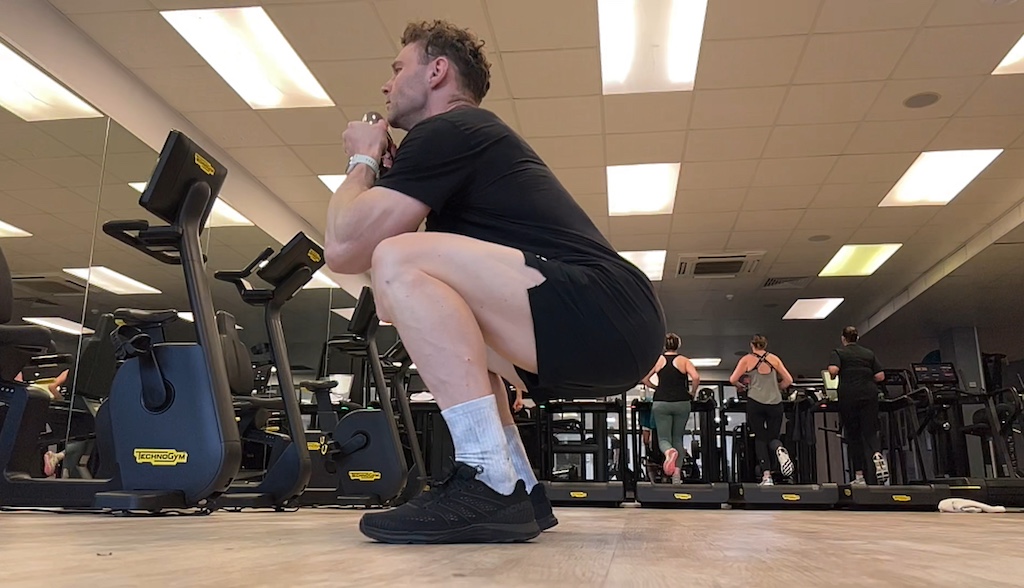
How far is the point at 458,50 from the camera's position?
166 cm

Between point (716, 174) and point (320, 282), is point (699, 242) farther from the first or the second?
point (320, 282)

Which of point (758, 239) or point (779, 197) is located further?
point (758, 239)

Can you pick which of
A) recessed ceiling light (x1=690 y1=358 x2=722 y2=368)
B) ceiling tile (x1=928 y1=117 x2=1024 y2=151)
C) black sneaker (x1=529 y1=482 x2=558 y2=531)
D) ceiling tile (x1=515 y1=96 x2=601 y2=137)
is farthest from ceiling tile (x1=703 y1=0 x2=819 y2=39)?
recessed ceiling light (x1=690 y1=358 x2=722 y2=368)

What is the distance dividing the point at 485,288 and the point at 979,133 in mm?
5368

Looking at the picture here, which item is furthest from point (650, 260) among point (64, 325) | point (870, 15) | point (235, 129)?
point (64, 325)

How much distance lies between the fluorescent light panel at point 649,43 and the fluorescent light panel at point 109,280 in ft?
10.0

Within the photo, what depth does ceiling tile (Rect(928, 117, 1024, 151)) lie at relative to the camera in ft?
16.8

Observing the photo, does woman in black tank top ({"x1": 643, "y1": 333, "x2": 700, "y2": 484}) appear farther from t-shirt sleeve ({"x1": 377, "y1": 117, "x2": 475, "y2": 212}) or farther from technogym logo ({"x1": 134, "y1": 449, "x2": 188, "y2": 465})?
t-shirt sleeve ({"x1": 377, "y1": 117, "x2": 475, "y2": 212})

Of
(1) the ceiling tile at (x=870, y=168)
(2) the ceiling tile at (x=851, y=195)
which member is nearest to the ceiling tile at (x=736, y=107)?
(1) the ceiling tile at (x=870, y=168)

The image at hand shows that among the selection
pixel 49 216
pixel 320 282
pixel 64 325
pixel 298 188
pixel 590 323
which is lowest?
pixel 590 323

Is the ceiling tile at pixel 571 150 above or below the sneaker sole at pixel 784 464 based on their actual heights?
above

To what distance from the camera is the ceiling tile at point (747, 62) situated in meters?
4.21

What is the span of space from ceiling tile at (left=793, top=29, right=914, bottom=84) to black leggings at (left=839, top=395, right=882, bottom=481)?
9.95ft

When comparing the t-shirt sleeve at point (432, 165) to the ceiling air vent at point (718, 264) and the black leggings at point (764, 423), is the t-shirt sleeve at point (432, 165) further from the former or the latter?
the ceiling air vent at point (718, 264)
